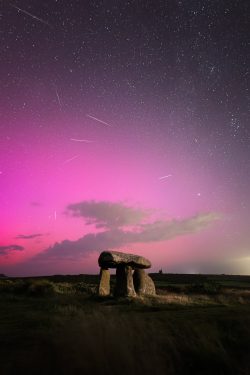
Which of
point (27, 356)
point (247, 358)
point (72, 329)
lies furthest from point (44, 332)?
point (247, 358)

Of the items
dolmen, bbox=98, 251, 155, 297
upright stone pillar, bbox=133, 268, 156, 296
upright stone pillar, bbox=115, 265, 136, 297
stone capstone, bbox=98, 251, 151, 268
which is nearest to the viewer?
upright stone pillar, bbox=115, 265, 136, 297

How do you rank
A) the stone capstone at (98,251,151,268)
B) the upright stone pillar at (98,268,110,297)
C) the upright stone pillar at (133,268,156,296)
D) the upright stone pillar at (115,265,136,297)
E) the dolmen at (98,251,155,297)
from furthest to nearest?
the upright stone pillar at (133,268,156,296)
the upright stone pillar at (98,268,110,297)
the stone capstone at (98,251,151,268)
the dolmen at (98,251,155,297)
the upright stone pillar at (115,265,136,297)

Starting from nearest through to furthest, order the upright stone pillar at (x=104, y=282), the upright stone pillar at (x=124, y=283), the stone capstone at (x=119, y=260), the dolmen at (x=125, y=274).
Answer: the upright stone pillar at (x=124, y=283)
the dolmen at (x=125, y=274)
the stone capstone at (x=119, y=260)
the upright stone pillar at (x=104, y=282)

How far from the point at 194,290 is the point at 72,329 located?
2944 cm

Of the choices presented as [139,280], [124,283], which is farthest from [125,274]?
[139,280]

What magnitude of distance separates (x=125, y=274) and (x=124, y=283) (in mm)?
811

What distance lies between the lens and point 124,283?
2712 cm

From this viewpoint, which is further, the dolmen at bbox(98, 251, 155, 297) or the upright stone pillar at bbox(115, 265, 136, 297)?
the dolmen at bbox(98, 251, 155, 297)

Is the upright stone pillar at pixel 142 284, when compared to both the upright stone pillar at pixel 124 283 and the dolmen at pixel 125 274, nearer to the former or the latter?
the dolmen at pixel 125 274

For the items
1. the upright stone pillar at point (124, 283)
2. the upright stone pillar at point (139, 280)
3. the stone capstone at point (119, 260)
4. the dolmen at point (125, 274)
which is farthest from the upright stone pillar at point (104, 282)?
the upright stone pillar at point (139, 280)

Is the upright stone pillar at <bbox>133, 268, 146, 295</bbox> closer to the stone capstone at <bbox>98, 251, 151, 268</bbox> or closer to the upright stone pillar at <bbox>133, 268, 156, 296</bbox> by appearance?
the upright stone pillar at <bbox>133, 268, 156, 296</bbox>

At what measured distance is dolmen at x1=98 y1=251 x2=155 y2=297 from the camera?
2708 cm

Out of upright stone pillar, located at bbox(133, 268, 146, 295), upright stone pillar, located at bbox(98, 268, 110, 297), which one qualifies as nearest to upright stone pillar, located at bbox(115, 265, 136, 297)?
upright stone pillar, located at bbox(98, 268, 110, 297)

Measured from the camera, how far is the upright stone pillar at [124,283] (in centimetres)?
2636
